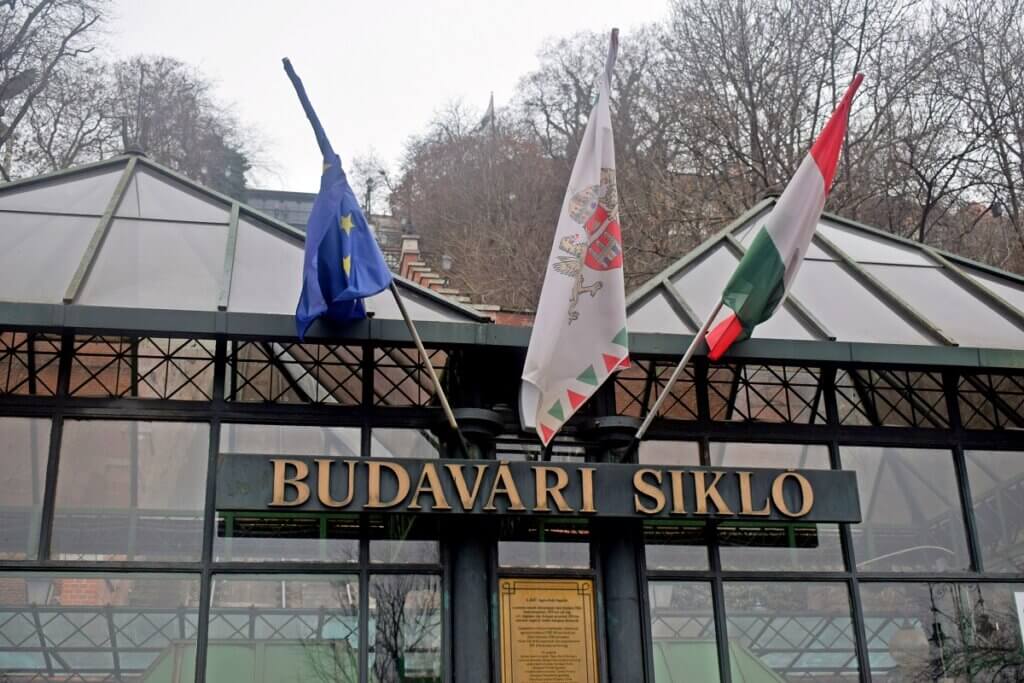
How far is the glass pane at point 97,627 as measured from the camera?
30.3 feet

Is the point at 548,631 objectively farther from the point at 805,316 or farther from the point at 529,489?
the point at 805,316

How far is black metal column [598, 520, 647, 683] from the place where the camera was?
→ 9.92 m

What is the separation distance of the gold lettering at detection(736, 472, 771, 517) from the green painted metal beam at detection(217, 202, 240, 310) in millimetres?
4508

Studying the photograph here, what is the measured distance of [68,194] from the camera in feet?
38.1

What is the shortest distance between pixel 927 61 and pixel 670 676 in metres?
23.7

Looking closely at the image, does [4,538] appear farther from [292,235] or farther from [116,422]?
[292,235]

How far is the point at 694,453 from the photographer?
10.8m

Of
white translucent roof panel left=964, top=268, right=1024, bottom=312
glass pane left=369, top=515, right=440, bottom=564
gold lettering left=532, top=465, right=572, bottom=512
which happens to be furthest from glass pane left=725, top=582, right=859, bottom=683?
white translucent roof panel left=964, top=268, right=1024, bottom=312

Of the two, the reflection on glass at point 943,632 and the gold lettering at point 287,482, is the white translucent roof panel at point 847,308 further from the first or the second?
the gold lettering at point 287,482

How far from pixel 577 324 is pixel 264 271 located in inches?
113

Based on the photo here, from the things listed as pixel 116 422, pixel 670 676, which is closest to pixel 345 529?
pixel 116 422

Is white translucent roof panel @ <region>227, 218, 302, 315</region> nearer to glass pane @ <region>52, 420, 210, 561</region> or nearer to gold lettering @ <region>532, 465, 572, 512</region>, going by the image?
glass pane @ <region>52, 420, 210, 561</region>

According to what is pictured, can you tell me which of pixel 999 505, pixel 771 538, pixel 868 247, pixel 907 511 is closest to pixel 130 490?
pixel 771 538

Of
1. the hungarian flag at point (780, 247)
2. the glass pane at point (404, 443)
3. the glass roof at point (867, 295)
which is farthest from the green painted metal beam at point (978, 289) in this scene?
the glass pane at point (404, 443)
